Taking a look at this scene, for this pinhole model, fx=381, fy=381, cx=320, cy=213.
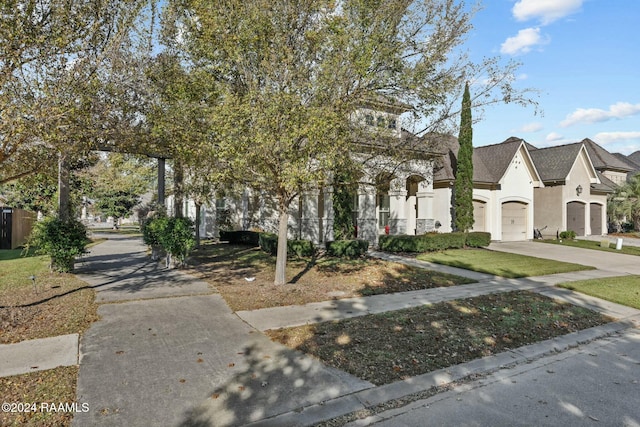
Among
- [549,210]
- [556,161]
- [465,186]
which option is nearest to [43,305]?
[465,186]

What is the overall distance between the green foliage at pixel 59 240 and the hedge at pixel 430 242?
11844 mm

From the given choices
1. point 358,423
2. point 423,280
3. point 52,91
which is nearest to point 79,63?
point 52,91

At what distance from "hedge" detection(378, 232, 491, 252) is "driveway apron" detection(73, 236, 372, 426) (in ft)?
35.0

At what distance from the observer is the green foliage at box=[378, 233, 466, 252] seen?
1673 cm

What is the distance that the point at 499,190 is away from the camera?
74.0ft

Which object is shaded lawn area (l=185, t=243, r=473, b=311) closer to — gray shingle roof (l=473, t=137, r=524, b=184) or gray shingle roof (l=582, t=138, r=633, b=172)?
gray shingle roof (l=473, t=137, r=524, b=184)

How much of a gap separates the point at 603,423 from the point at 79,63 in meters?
8.80

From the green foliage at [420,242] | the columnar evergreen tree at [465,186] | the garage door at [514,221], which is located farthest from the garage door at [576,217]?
the green foliage at [420,242]

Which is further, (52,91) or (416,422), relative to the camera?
(52,91)

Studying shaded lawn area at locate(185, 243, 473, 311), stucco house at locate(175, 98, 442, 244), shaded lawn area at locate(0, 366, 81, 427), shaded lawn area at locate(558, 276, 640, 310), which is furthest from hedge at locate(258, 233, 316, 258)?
shaded lawn area at locate(0, 366, 81, 427)

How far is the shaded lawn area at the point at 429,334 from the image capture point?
5258 millimetres

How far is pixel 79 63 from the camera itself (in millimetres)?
6465

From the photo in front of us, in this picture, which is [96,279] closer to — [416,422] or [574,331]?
[416,422]

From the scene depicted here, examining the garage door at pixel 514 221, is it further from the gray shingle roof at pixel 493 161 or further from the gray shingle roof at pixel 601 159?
the gray shingle roof at pixel 601 159
